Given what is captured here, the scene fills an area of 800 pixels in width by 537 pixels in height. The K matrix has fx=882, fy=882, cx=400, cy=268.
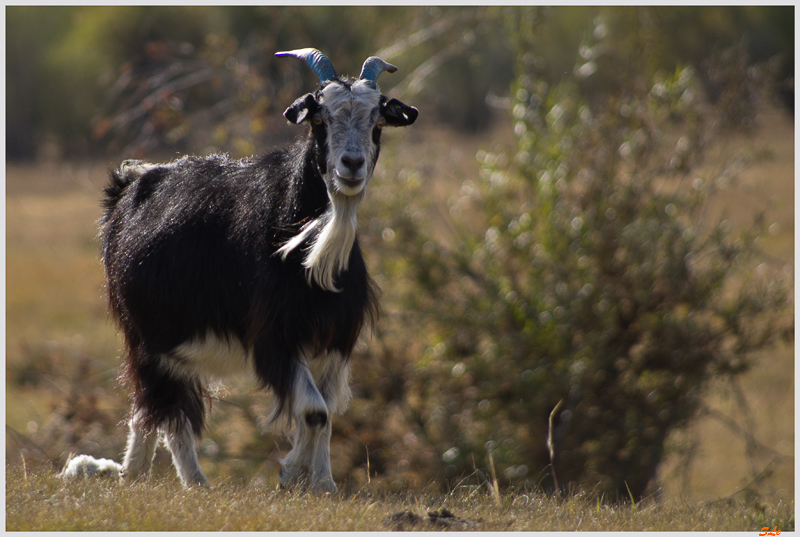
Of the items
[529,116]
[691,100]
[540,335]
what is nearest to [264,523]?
[540,335]

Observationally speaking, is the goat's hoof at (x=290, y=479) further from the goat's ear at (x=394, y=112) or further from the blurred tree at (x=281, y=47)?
the blurred tree at (x=281, y=47)

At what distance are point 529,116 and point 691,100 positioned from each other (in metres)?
2.15

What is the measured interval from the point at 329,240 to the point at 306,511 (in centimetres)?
153

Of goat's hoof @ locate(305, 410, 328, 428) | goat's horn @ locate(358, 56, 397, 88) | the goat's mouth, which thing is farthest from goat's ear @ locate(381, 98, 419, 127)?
goat's hoof @ locate(305, 410, 328, 428)

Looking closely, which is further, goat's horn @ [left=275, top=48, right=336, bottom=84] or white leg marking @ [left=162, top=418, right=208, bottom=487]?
white leg marking @ [left=162, top=418, right=208, bottom=487]

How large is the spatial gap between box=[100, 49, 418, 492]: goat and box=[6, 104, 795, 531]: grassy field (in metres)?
0.49

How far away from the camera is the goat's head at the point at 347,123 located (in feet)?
16.1

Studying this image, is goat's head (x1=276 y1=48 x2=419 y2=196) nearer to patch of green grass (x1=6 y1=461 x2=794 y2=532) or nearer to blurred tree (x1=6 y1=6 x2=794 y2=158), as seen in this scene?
patch of green grass (x1=6 y1=461 x2=794 y2=532)

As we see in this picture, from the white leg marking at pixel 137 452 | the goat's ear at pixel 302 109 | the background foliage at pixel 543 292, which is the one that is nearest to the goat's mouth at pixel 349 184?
the goat's ear at pixel 302 109

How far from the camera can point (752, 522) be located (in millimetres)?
5438

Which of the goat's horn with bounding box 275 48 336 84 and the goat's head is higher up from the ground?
the goat's horn with bounding box 275 48 336 84

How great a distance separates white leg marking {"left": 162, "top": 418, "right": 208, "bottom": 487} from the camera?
586 centimetres

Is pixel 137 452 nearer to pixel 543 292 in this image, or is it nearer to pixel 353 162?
pixel 353 162

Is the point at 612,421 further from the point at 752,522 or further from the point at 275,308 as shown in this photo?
the point at 275,308
